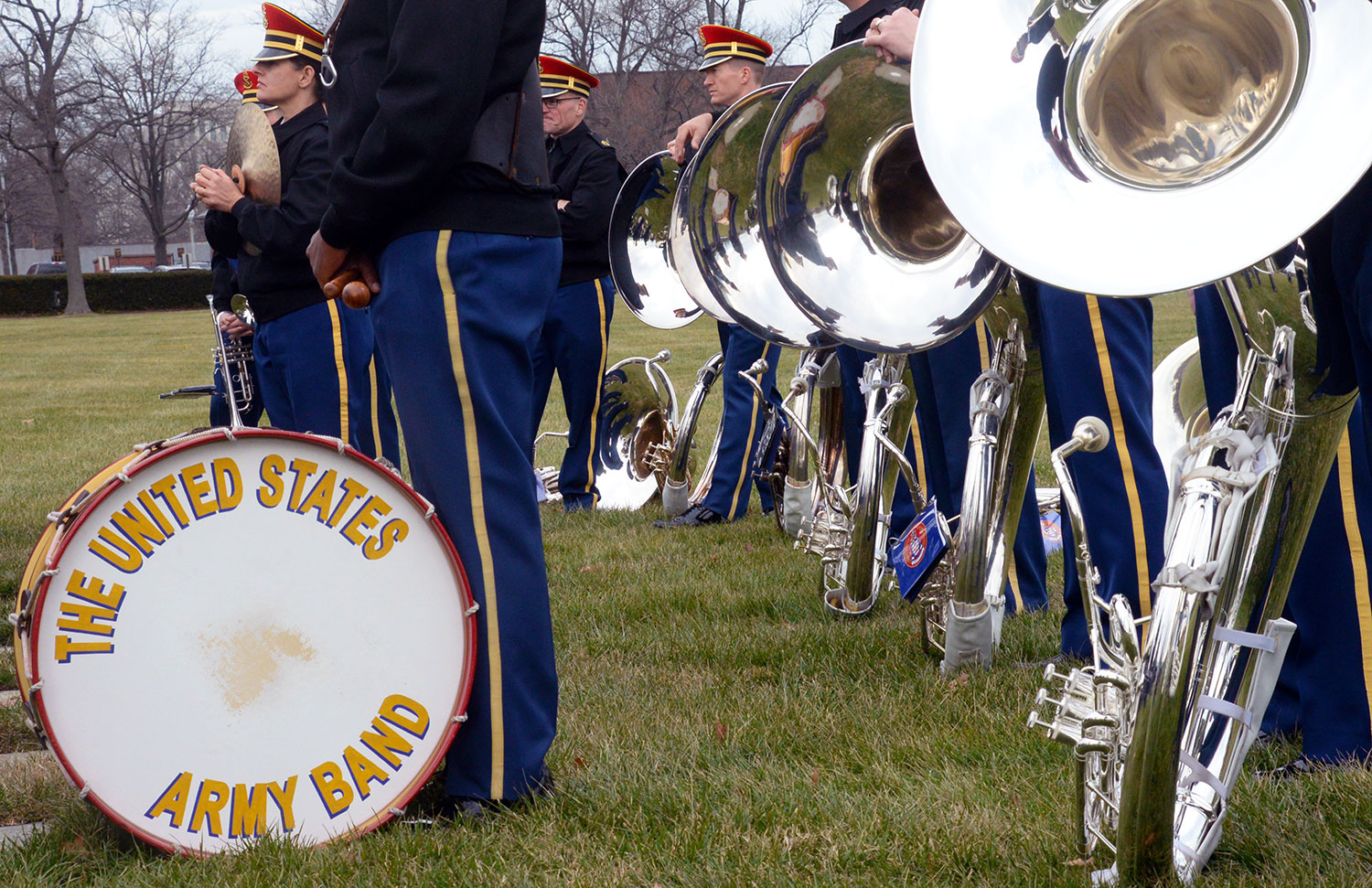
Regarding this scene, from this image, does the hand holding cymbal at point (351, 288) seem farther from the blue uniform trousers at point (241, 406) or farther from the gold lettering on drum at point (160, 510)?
the blue uniform trousers at point (241, 406)

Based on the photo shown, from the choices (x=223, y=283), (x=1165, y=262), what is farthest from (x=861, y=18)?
(x=223, y=283)

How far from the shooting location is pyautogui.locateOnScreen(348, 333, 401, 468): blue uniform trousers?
15.0ft

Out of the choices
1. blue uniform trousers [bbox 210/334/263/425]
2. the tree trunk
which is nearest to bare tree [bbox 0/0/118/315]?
the tree trunk

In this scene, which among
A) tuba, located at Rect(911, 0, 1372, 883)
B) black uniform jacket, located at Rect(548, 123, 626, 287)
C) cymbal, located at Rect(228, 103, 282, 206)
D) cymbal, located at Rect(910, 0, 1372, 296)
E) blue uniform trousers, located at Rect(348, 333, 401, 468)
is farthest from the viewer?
black uniform jacket, located at Rect(548, 123, 626, 287)

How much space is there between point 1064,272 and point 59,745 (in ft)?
5.43

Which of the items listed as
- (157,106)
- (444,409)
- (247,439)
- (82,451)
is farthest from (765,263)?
Result: (157,106)

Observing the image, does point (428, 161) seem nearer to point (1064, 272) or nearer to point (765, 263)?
point (1064, 272)

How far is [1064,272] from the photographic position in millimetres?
1603

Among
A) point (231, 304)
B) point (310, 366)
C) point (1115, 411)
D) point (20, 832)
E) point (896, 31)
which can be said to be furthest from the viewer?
point (231, 304)

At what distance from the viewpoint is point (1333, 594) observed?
2273 millimetres

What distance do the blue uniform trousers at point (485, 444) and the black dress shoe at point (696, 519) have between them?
3.24 metres

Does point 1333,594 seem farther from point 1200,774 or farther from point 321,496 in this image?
point 321,496

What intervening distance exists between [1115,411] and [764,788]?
1.13m

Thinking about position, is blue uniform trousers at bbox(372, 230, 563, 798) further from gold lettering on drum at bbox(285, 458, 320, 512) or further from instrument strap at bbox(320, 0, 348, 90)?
instrument strap at bbox(320, 0, 348, 90)
